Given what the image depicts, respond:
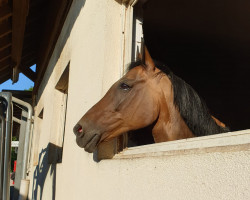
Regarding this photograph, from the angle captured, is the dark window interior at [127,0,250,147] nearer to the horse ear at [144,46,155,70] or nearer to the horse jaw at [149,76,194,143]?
the horse ear at [144,46,155,70]

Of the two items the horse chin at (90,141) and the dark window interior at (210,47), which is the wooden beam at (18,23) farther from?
the horse chin at (90,141)

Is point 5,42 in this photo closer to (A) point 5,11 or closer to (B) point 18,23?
(B) point 18,23

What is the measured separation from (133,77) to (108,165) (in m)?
0.60

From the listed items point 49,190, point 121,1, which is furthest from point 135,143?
point 49,190

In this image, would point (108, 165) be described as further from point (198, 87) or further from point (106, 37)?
point (198, 87)

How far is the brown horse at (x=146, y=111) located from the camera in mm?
1897

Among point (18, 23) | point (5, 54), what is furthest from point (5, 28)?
point (5, 54)

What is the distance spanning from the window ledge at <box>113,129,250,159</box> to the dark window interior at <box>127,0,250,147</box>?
8.34ft

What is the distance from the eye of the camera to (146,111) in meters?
1.96

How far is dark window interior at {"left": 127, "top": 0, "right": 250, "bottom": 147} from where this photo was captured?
3.90 metres

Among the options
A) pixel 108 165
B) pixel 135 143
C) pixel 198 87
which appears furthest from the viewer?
pixel 198 87

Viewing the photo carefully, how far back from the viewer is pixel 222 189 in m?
0.98

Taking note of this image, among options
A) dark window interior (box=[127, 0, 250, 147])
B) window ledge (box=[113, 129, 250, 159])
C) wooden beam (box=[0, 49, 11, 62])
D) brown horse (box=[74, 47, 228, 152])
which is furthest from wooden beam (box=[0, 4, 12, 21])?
window ledge (box=[113, 129, 250, 159])

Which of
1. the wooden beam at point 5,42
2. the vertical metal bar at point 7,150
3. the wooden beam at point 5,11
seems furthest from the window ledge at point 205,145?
the wooden beam at point 5,42
